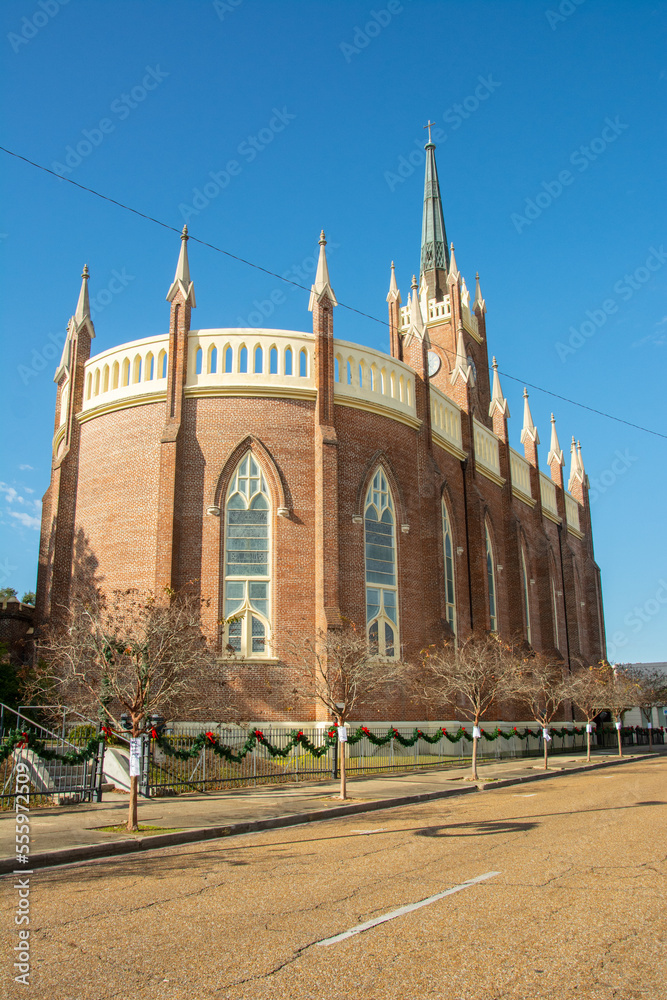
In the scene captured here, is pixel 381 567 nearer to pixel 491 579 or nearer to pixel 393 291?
pixel 491 579

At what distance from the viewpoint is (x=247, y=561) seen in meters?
25.5

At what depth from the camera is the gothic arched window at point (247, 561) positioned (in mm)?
24875

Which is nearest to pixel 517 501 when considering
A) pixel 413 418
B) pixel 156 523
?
pixel 413 418

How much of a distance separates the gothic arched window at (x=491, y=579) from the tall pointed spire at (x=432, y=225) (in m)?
25.1

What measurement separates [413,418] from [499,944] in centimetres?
2541

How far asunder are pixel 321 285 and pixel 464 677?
13.7 metres

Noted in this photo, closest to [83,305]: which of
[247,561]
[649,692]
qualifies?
[247,561]

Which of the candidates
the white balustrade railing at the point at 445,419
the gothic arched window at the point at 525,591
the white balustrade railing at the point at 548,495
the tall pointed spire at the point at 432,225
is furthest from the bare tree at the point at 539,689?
the tall pointed spire at the point at 432,225

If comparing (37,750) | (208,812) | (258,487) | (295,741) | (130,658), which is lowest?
(208,812)

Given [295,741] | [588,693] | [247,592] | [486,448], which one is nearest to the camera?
[295,741]

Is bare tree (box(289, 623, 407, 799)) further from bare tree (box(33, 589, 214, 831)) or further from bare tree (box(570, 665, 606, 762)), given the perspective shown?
bare tree (box(570, 665, 606, 762))

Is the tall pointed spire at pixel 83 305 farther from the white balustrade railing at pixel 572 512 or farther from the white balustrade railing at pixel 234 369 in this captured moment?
the white balustrade railing at pixel 572 512

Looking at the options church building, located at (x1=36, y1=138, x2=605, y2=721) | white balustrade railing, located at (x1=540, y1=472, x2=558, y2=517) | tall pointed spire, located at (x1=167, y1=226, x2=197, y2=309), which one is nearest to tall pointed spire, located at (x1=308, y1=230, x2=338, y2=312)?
church building, located at (x1=36, y1=138, x2=605, y2=721)

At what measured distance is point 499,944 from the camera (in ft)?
18.3
